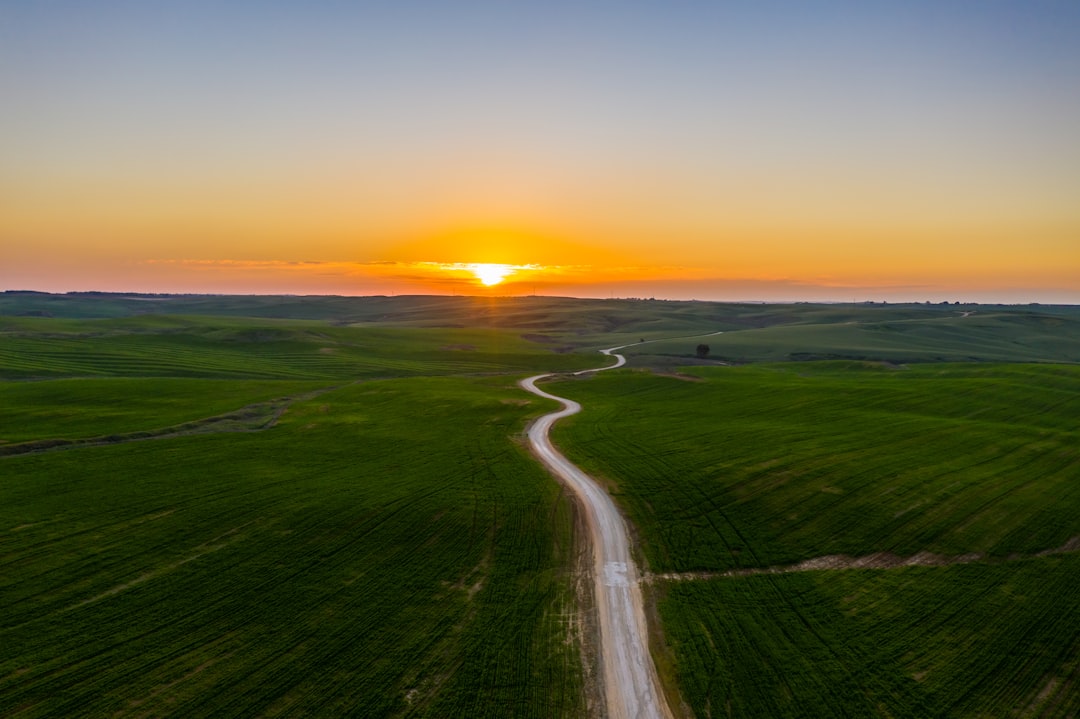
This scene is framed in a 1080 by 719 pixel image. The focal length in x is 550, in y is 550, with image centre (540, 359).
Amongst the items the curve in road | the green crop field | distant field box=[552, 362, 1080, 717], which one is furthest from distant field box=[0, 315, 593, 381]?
the curve in road

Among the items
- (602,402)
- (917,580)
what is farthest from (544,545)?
(602,402)

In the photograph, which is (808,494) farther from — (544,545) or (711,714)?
(711,714)

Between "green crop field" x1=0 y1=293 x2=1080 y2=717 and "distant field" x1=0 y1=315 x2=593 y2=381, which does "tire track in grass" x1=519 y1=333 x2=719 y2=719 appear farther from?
"distant field" x1=0 y1=315 x2=593 y2=381

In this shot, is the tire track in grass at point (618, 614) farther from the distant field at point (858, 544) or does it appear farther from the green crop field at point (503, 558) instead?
the distant field at point (858, 544)

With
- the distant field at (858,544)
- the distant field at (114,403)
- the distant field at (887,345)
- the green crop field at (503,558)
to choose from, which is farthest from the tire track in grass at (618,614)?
the distant field at (887,345)

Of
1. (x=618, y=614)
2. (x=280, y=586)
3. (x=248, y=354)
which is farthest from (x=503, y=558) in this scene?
(x=248, y=354)
